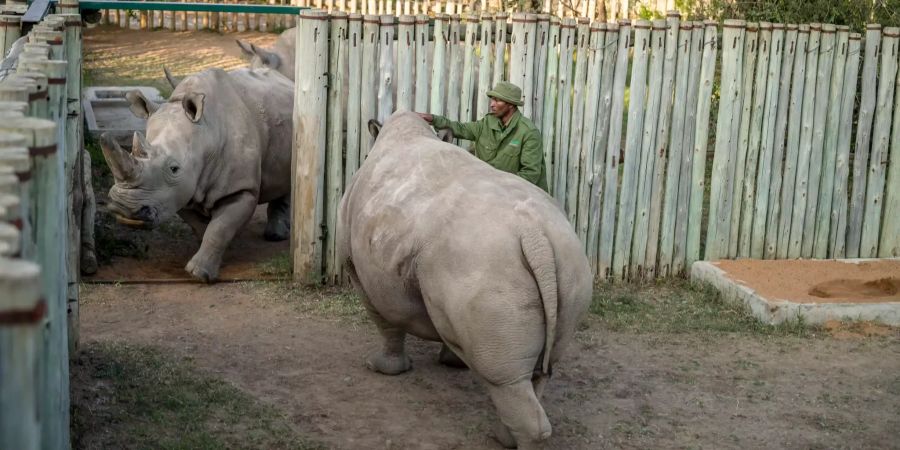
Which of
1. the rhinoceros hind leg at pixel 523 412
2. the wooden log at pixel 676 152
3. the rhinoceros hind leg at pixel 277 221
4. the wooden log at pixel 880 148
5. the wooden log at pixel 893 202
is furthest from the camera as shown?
the rhinoceros hind leg at pixel 277 221

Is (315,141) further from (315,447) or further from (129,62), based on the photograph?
(129,62)

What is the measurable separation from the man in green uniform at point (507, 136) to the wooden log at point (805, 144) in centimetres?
247

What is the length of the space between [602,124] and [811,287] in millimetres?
1976

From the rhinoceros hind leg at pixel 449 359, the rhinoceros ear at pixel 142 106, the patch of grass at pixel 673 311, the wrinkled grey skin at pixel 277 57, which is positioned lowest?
the rhinoceros hind leg at pixel 449 359

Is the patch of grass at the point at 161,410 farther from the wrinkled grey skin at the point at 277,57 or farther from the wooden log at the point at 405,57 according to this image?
the wrinkled grey skin at the point at 277,57

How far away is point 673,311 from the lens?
8844mm

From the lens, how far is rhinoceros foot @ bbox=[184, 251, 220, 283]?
928 centimetres

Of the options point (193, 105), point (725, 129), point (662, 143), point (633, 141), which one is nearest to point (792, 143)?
point (725, 129)

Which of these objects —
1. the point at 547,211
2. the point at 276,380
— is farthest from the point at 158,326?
the point at 547,211

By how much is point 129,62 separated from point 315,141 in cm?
997

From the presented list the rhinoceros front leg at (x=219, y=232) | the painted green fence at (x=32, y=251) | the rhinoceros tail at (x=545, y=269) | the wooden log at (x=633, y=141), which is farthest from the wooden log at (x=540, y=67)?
the painted green fence at (x=32, y=251)

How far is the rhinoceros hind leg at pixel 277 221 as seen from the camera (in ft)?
35.8

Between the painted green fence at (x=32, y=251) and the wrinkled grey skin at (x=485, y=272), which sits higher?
the painted green fence at (x=32, y=251)

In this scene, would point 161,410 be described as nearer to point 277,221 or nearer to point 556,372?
point 556,372
